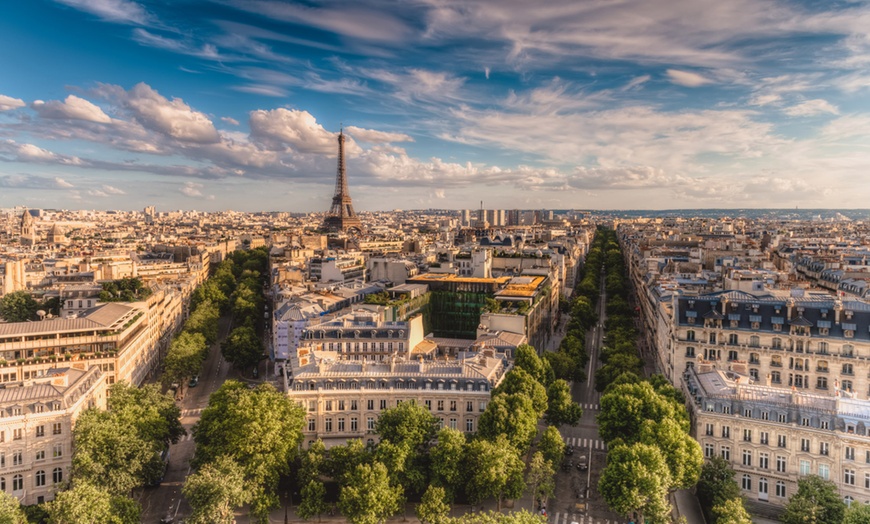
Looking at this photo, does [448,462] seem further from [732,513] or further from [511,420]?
[732,513]

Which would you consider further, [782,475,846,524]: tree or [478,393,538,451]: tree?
[478,393,538,451]: tree

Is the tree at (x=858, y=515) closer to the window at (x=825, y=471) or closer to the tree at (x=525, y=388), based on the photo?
the window at (x=825, y=471)

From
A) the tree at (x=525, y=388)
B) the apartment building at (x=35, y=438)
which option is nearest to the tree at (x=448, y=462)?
the tree at (x=525, y=388)

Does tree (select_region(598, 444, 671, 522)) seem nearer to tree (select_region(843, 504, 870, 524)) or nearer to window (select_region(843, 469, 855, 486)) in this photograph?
tree (select_region(843, 504, 870, 524))

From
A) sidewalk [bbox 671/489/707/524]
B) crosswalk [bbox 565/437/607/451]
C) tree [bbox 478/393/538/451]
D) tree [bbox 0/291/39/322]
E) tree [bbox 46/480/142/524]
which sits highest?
tree [bbox 0/291/39/322]

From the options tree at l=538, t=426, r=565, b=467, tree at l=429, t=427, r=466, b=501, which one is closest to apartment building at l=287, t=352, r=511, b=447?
tree at l=538, t=426, r=565, b=467

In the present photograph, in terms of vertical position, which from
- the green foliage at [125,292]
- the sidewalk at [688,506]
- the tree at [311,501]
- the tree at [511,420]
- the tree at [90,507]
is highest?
the green foliage at [125,292]

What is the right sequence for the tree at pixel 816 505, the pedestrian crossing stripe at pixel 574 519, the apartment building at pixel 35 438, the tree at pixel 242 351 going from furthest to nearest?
the tree at pixel 242 351 → the apartment building at pixel 35 438 → the pedestrian crossing stripe at pixel 574 519 → the tree at pixel 816 505

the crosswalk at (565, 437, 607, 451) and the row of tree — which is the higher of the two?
the row of tree
